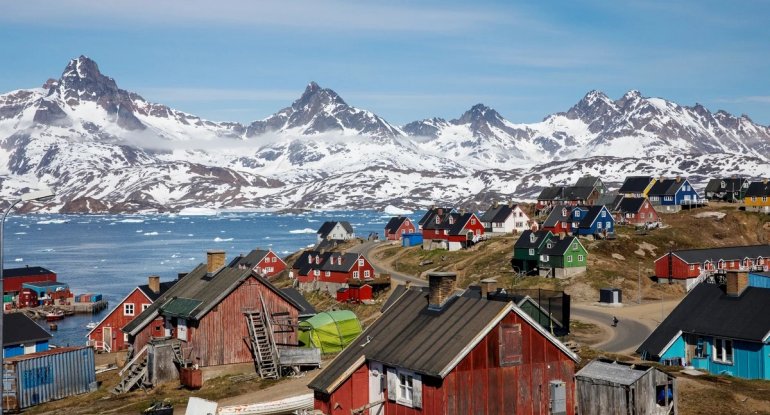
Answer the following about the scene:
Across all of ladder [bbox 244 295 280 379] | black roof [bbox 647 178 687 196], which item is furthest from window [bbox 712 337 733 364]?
black roof [bbox 647 178 687 196]

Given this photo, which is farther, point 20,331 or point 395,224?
point 395,224

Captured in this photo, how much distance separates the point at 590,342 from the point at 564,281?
30477mm

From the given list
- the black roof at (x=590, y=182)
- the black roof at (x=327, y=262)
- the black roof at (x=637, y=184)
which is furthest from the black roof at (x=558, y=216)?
the black roof at (x=637, y=184)

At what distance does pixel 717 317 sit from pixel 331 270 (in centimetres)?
6024

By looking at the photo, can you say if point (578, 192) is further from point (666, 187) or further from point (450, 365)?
point (450, 365)

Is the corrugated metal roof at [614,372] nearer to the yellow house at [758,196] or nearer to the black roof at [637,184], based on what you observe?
the yellow house at [758,196]

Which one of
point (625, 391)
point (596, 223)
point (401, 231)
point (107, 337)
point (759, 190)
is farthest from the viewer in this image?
point (401, 231)

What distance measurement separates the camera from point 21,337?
5516cm

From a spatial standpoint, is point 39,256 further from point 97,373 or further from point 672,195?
point 97,373

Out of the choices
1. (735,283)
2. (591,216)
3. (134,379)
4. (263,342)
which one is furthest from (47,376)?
(591,216)

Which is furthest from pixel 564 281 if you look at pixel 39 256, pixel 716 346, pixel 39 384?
pixel 39 256

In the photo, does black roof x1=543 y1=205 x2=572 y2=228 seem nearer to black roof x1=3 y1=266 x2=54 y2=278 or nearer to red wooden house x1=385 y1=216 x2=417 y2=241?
red wooden house x1=385 y1=216 x2=417 y2=241

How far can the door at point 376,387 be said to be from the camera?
31.1 metres

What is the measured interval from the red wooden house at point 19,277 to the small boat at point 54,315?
35.9 ft
